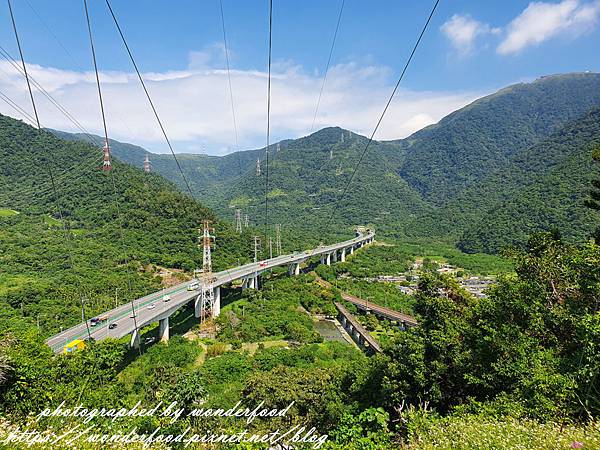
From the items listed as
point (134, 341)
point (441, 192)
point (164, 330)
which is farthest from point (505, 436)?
point (441, 192)

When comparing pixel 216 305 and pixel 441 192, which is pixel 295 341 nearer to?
pixel 216 305

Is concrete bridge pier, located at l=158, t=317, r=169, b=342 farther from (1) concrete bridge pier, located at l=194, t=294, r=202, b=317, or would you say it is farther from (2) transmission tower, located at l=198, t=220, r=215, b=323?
(1) concrete bridge pier, located at l=194, t=294, r=202, b=317

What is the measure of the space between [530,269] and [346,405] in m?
7.62

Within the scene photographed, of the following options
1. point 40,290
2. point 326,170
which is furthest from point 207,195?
point 40,290

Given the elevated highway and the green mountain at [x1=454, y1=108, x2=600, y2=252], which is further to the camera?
the green mountain at [x1=454, y1=108, x2=600, y2=252]

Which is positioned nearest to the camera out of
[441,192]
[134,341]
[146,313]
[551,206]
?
[134,341]

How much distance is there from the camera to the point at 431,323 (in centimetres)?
1273

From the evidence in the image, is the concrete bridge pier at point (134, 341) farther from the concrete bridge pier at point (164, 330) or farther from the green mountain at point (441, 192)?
the green mountain at point (441, 192)

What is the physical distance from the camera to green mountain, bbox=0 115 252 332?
31.5 m

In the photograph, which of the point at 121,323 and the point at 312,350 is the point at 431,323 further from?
the point at 121,323

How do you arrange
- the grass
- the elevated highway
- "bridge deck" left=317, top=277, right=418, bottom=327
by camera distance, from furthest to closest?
"bridge deck" left=317, top=277, right=418, bottom=327
the elevated highway
the grass

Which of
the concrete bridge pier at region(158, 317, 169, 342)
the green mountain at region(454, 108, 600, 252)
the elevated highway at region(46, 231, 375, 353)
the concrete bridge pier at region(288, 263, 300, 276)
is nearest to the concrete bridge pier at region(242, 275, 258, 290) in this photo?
the elevated highway at region(46, 231, 375, 353)

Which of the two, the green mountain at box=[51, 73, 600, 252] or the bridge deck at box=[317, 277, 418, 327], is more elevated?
the green mountain at box=[51, 73, 600, 252]

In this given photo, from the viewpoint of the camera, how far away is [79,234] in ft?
160
